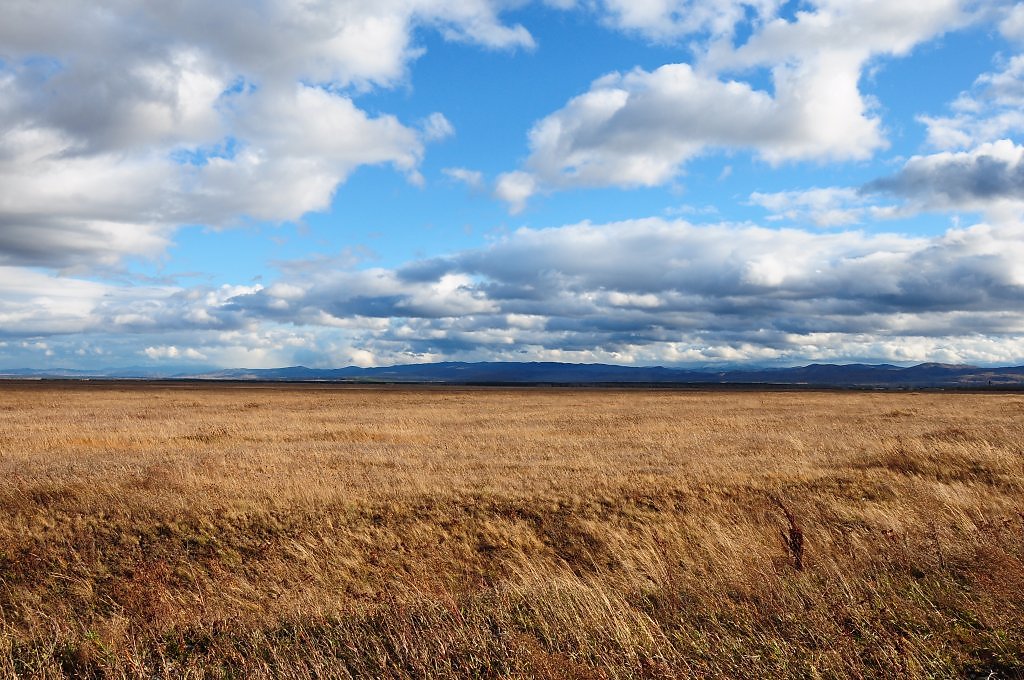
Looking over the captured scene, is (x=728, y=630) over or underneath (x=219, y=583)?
over

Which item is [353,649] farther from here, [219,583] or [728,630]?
[219,583]

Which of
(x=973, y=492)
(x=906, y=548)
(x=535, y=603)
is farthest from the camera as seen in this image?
(x=973, y=492)

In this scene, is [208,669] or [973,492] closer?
[208,669]

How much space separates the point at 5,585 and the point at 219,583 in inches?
126

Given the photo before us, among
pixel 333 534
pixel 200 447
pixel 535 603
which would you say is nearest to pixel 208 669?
pixel 535 603

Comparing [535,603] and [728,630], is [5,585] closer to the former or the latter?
[535,603]

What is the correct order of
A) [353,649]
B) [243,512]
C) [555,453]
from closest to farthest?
[353,649], [243,512], [555,453]

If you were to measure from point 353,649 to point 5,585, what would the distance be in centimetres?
753

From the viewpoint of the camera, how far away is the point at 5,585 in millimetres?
10938

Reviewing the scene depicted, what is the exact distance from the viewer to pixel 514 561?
39.4 ft

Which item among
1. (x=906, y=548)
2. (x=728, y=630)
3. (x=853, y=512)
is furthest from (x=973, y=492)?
(x=728, y=630)

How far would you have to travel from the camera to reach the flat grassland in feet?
21.6

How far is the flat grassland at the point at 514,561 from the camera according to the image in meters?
6.60

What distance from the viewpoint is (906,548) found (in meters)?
9.58
